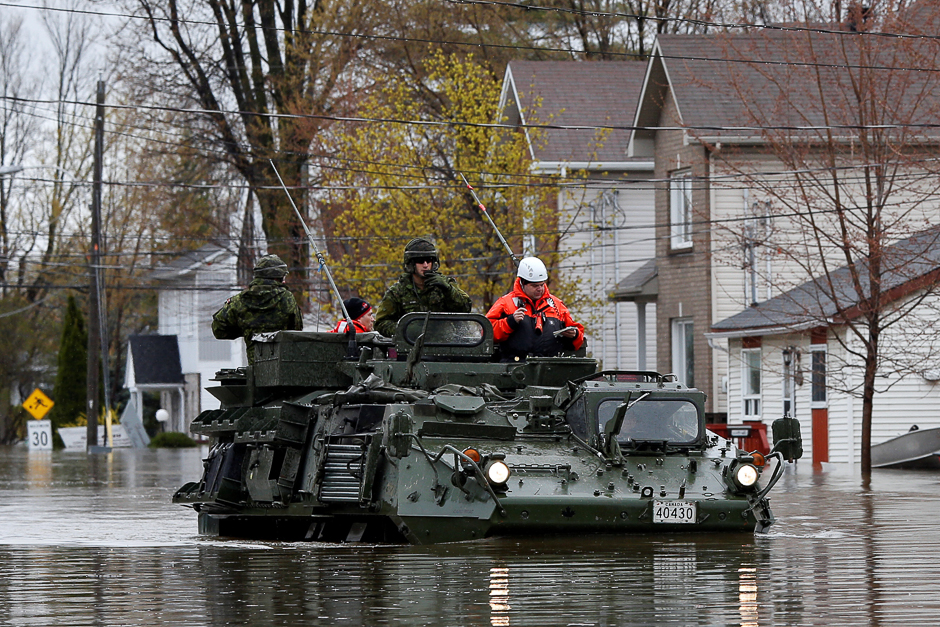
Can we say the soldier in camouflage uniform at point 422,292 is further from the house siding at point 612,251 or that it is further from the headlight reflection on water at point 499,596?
the house siding at point 612,251

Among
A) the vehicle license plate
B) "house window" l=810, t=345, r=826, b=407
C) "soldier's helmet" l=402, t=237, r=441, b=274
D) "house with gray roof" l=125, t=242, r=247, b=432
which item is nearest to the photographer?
the vehicle license plate

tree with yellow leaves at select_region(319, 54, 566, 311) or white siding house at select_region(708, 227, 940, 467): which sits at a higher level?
tree with yellow leaves at select_region(319, 54, 566, 311)

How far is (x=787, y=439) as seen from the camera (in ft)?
50.1

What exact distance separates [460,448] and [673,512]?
1.77 metres

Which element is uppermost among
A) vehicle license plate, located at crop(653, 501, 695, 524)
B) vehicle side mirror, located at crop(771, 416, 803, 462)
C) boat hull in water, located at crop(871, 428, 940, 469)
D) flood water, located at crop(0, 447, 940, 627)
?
vehicle side mirror, located at crop(771, 416, 803, 462)

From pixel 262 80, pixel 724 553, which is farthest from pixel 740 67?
pixel 724 553

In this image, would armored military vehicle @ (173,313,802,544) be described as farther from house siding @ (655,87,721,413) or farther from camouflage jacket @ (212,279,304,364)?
house siding @ (655,87,721,413)

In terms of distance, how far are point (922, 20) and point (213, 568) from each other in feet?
68.9

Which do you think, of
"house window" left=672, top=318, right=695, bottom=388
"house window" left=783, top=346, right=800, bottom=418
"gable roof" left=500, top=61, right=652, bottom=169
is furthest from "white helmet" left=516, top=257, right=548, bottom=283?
"gable roof" left=500, top=61, right=652, bottom=169

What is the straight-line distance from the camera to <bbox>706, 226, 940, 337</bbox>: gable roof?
28547mm

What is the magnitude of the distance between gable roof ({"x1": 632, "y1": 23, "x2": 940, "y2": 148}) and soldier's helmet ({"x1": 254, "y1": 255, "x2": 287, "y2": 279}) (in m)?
10.3

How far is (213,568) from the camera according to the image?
42.9 feet

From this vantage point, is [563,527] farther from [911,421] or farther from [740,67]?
[740,67]

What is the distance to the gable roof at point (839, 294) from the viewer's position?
28.5 meters
